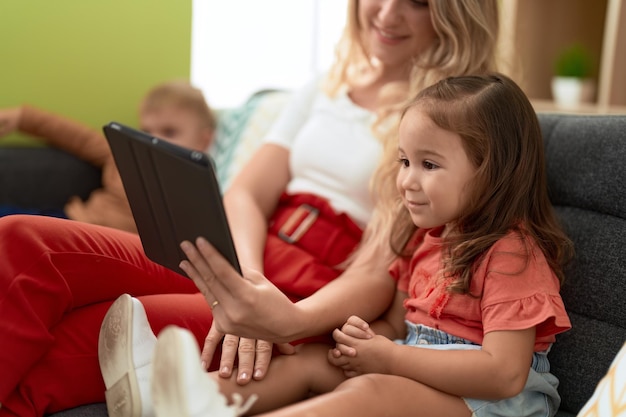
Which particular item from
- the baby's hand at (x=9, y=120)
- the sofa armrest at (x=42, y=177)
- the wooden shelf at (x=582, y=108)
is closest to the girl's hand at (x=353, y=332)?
the sofa armrest at (x=42, y=177)

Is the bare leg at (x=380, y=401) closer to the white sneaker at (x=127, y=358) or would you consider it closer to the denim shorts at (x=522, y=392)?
the denim shorts at (x=522, y=392)

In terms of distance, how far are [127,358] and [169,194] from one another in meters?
0.25

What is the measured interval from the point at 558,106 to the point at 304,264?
1.68 metres

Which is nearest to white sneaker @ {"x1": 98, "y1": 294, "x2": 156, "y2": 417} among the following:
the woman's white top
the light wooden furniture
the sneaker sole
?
the sneaker sole

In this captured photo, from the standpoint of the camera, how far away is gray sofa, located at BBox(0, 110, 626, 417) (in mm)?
1225

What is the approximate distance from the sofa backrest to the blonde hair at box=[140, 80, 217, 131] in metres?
1.13

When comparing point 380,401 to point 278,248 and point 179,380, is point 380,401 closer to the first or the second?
point 179,380

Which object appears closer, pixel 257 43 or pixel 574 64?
pixel 574 64

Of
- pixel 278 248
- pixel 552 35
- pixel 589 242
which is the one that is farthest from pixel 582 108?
pixel 278 248

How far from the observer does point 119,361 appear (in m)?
1.06

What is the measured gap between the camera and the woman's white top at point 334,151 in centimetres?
150

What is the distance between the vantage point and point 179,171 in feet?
2.99

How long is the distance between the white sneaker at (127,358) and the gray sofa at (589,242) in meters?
0.08

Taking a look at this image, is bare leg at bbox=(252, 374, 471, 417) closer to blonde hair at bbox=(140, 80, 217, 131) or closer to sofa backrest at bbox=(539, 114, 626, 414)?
sofa backrest at bbox=(539, 114, 626, 414)
